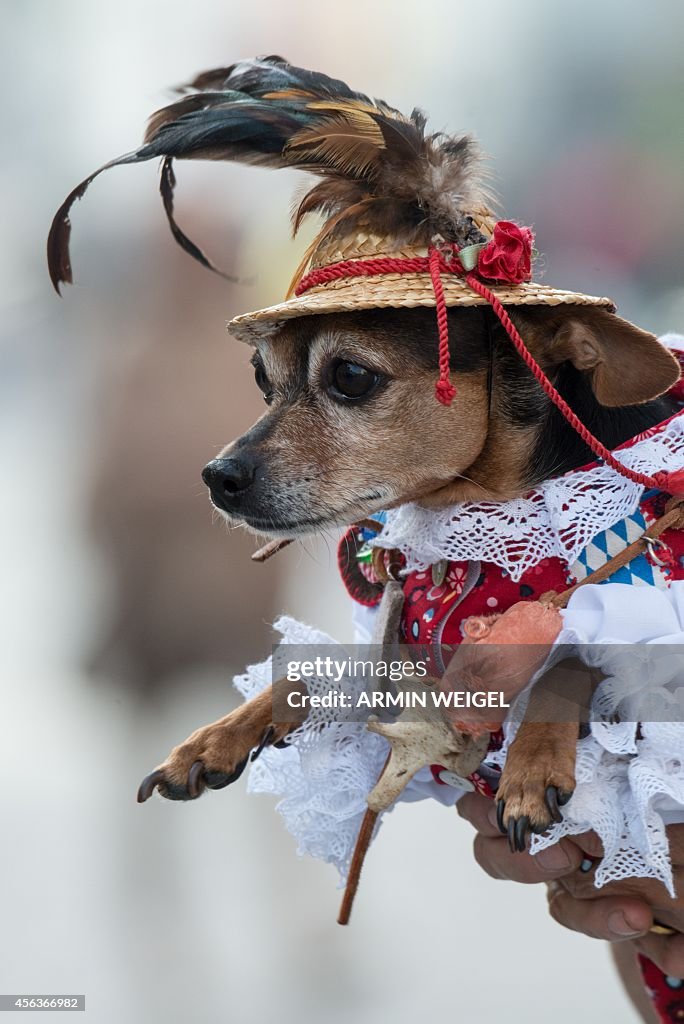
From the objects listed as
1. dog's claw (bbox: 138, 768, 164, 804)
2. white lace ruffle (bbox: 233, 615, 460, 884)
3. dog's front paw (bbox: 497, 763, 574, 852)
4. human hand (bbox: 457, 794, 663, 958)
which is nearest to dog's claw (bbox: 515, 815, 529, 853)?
dog's front paw (bbox: 497, 763, 574, 852)

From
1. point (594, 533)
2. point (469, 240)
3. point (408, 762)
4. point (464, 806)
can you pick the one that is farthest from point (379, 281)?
point (464, 806)

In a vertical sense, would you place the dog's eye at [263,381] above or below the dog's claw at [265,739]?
above

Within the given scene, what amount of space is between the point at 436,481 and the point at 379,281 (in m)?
0.25

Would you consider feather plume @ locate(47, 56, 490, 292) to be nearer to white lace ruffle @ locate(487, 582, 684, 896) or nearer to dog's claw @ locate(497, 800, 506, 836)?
white lace ruffle @ locate(487, 582, 684, 896)

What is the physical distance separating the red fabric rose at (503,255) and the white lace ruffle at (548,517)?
24cm

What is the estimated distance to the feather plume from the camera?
1057 mm

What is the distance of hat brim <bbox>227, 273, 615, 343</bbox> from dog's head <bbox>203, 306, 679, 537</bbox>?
0.06 m

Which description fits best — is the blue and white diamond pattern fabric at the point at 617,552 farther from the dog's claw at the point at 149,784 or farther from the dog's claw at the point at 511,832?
the dog's claw at the point at 149,784

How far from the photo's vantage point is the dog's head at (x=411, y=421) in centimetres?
112

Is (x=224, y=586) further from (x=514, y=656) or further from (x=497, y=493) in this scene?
(x=514, y=656)

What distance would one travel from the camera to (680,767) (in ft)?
3.06

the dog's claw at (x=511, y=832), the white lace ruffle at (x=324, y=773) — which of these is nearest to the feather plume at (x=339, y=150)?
the white lace ruffle at (x=324, y=773)

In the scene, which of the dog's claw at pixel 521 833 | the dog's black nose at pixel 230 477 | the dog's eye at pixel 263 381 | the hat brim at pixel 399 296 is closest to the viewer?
the dog's claw at pixel 521 833

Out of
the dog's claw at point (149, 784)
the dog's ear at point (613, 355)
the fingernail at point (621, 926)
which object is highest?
the dog's ear at point (613, 355)
